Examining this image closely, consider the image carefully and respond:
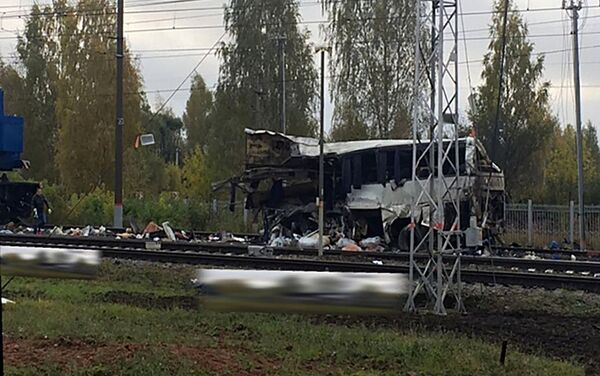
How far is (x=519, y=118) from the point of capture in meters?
46.1

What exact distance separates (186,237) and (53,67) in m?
29.7

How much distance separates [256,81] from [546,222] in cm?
2043

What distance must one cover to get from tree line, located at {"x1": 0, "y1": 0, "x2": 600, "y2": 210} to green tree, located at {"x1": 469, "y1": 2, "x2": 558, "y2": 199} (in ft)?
0.17

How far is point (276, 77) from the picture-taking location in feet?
163

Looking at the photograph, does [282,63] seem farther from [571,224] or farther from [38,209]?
[38,209]

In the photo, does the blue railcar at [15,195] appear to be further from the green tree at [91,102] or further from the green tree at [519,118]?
the green tree at [519,118]

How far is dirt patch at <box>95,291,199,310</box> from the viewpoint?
13164mm

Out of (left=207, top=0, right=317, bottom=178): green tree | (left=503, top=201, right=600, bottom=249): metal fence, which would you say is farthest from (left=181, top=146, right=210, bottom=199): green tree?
(left=503, top=201, right=600, bottom=249): metal fence

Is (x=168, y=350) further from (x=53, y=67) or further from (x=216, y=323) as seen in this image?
(x=53, y=67)

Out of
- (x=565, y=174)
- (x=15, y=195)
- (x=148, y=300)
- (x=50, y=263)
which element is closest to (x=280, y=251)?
(x=148, y=300)

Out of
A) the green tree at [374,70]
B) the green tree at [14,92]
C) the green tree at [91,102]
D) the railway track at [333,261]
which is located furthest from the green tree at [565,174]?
the green tree at [14,92]

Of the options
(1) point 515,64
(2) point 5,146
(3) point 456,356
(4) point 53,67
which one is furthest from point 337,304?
(4) point 53,67

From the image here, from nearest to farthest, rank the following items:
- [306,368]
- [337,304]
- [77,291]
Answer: [337,304], [306,368], [77,291]

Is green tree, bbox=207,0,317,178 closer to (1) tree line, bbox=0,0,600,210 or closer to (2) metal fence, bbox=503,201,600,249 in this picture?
(1) tree line, bbox=0,0,600,210
